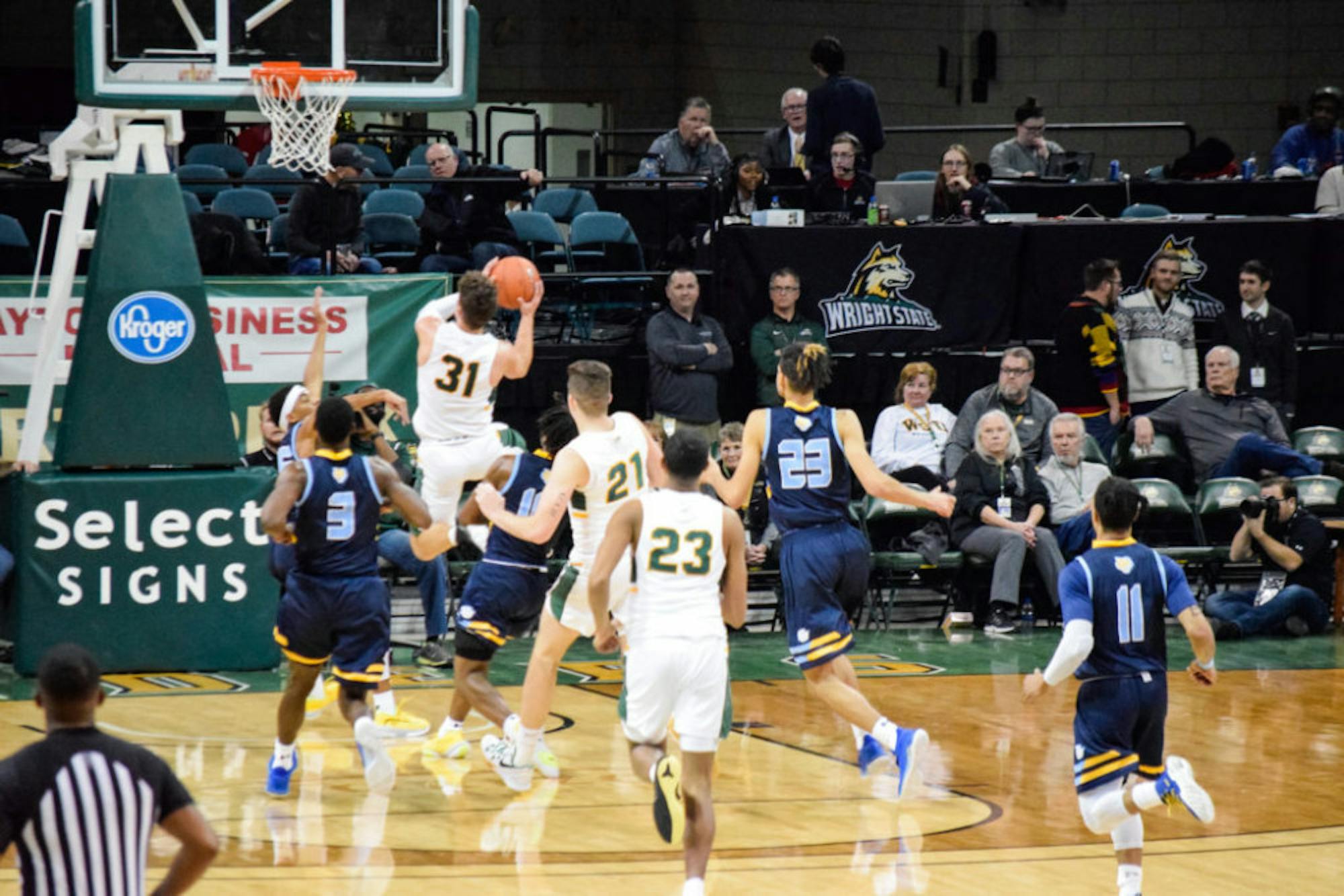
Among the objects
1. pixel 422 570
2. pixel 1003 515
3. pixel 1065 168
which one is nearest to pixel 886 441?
pixel 1003 515

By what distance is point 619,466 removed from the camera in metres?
8.52

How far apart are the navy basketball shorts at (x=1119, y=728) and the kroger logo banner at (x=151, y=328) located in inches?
243

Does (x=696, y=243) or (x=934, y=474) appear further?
(x=696, y=243)

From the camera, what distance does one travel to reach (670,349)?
1400 cm

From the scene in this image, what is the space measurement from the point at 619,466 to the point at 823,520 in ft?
3.84

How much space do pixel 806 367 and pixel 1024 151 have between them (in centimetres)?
901

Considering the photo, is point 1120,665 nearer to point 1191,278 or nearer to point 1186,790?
point 1186,790

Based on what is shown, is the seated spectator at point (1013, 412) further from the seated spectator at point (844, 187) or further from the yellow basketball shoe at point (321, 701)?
the yellow basketball shoe at point (321, 701)

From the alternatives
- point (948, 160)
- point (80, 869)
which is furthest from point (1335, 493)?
point (80, 869)

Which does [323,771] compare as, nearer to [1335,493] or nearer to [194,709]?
[194,709]

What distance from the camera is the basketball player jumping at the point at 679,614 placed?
708 cm

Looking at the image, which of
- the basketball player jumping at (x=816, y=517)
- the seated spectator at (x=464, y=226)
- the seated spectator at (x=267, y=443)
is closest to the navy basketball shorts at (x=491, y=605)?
the basketball player jumping at (x=816, y=517)

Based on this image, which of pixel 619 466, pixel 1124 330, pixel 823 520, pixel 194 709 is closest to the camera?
pixel 619 466

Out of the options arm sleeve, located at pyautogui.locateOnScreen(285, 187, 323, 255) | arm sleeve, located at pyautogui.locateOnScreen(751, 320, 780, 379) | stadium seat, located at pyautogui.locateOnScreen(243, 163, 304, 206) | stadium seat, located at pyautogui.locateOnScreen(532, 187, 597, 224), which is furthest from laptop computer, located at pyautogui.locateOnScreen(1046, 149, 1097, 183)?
arm sleeve, located at pyautogui.locateOnScreen(285, 187, 323, 255)
